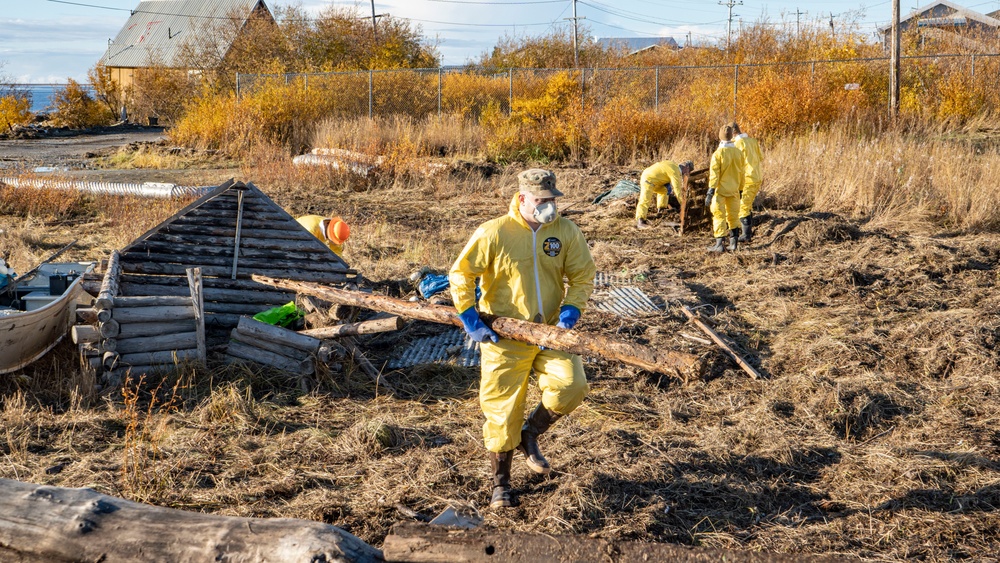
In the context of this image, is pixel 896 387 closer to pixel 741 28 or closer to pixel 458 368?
pixel 458 368

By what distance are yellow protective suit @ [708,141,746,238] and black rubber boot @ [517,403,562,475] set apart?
7024 mm

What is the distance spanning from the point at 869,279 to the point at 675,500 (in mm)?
5600

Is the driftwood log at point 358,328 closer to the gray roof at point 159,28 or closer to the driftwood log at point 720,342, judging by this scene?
the driftwood log at point 720,342

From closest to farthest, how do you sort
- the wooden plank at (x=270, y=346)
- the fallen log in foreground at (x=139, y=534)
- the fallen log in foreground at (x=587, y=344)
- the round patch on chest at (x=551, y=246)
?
the fallen log in foreground at (x=139, y=534) → the fallen log in foreground at (x=587, y=344) → the round patch on chest at (x=551, y=246) → the wooden plank at (x=270, y=346)

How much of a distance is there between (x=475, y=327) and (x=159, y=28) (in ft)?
169

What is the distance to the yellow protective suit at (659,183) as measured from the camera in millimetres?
12742

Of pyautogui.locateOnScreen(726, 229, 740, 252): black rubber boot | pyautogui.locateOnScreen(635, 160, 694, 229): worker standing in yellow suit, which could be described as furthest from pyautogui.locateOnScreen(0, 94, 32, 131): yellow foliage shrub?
pyautogui.locateOnScreen(726, 229, 740, 252): black rubber boot

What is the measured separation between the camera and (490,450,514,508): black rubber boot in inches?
176

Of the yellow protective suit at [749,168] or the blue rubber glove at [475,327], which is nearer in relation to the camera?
the blue rubber glove at [475,327]

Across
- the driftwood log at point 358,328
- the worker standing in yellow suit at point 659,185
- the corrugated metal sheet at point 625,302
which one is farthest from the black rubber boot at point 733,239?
the driftwood log at point 358,328

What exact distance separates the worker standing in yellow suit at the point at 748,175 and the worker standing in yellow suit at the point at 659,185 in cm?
122

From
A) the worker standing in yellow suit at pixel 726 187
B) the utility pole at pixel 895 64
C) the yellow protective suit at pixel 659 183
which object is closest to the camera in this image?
the worker standing in yellow suit at pixel 726 187

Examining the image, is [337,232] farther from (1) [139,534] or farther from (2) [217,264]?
(1) [139,534]

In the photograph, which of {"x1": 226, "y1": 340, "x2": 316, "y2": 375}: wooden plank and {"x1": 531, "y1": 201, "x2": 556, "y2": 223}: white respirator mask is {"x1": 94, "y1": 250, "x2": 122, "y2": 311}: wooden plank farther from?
{"x1": 531, "y1": 201, "x2": 556, "y2": 223}: white respirator mask
